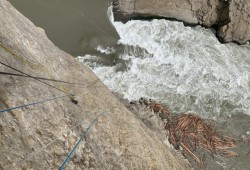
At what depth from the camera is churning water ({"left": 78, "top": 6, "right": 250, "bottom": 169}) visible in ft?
24.7

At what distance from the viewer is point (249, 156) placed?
6914 millimetres

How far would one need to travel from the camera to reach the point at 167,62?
8.09m

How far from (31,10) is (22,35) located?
297cm

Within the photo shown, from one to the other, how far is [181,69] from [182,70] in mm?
35

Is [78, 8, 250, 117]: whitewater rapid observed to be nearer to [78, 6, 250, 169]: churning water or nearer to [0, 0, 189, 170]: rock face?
[78, 6, 250, 169]: churning water

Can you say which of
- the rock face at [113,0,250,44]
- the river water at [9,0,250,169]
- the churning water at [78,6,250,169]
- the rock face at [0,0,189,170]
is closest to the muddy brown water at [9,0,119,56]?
the river water at [9,0,250,169]

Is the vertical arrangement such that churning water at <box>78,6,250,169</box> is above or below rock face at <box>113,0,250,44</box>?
below

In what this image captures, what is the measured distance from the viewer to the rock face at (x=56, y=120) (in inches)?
146

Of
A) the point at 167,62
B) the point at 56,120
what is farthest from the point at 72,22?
the point at 56,120

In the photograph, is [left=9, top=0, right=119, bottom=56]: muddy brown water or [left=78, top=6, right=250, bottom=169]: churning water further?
[left=9, top=0, right=119, bottom=56]: muddy brown water

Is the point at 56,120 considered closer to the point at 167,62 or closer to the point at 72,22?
the point at 72,22

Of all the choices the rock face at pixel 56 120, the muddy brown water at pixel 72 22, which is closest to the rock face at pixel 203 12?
the muddy brown water at pixel 72 22

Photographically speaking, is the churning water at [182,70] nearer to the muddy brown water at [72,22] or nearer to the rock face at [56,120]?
the muddy brown water at [72,22]

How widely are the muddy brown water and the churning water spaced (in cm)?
25
